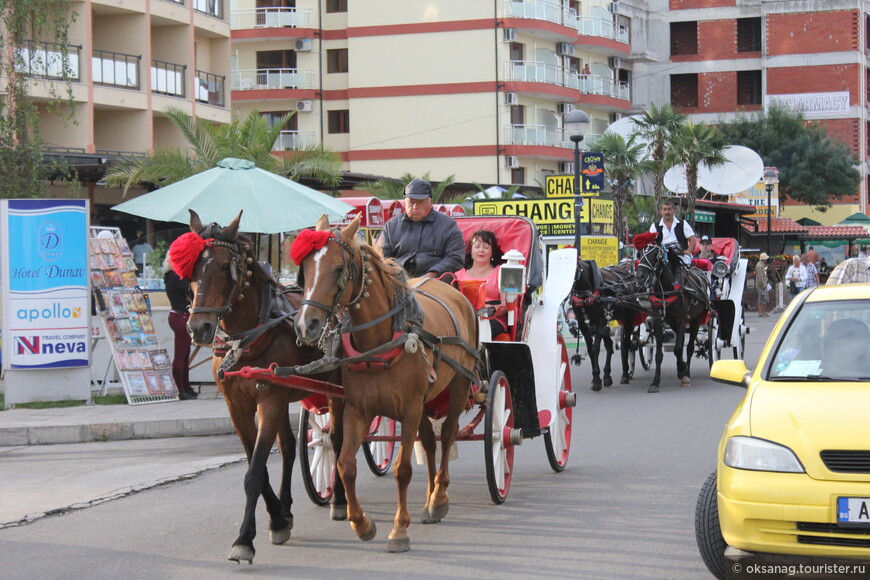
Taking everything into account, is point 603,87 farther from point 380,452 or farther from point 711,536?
point 711,536

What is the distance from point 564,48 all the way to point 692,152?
18.6 meters

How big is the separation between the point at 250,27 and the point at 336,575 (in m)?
48.9

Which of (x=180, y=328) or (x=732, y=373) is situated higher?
(x=732, y=373)

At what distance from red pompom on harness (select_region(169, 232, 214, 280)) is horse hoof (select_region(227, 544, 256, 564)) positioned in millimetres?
1623

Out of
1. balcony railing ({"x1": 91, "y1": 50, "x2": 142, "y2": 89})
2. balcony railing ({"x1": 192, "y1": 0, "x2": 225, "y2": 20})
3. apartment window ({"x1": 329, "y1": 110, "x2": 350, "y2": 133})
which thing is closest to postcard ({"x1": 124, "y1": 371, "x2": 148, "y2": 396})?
balcony railing ({"x1": 91, "y1": 50, "x2": 142, "y2": 89})

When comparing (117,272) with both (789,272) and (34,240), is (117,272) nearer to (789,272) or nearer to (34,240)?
(34,240)

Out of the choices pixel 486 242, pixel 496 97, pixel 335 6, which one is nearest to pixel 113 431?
pixel 486 242

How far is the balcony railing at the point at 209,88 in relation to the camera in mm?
37719

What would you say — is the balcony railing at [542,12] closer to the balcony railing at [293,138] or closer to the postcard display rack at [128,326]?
the balcony railing at [293,138]

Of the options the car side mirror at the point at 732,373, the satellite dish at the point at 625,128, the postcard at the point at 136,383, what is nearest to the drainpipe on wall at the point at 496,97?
the satellite dish at the point at 625,128

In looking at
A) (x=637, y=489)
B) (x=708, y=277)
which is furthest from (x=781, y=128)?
(x=637, y=489)

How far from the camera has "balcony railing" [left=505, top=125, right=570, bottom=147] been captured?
50.8 m

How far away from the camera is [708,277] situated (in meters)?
16.7

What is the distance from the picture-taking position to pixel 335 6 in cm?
5275
